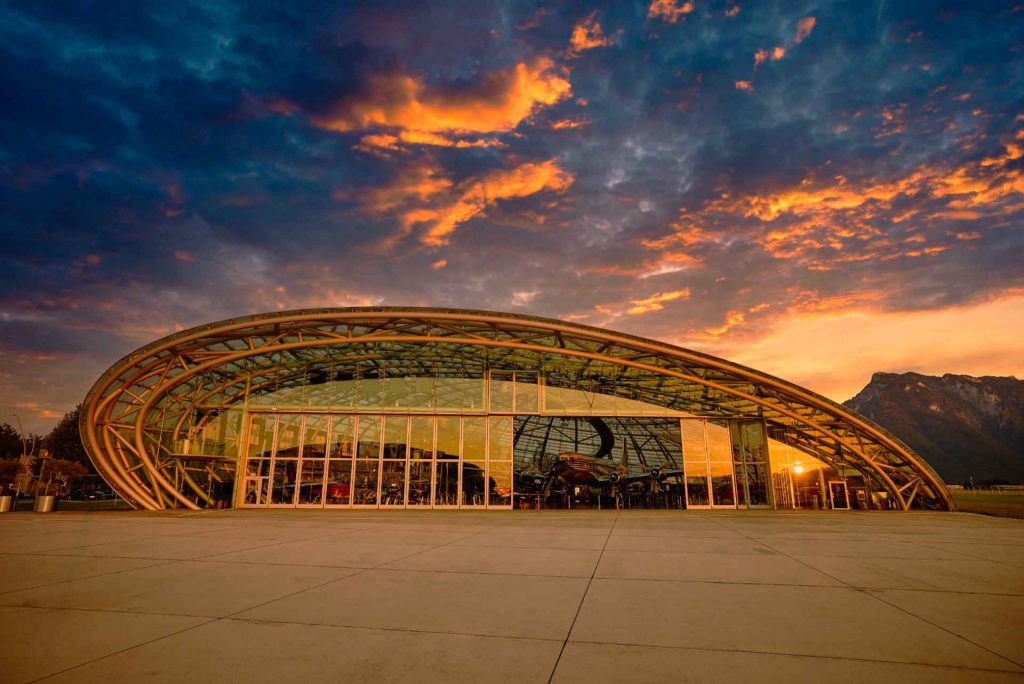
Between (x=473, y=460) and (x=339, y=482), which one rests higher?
(x=473, y=460)

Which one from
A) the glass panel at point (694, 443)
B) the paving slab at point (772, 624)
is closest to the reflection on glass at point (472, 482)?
the glass panel at point (694, 443)

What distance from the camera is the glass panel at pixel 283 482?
26.8 meters

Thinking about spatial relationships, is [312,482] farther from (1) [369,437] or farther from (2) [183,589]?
(2) [183,589]

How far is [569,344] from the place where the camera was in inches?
1010

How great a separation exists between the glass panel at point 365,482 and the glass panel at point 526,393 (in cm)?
804

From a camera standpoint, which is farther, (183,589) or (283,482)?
(283,482)

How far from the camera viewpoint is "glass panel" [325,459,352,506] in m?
26.9

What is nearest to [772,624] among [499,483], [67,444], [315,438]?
[499,483]

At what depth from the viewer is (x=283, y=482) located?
1062 inches

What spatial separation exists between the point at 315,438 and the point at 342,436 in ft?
4.62

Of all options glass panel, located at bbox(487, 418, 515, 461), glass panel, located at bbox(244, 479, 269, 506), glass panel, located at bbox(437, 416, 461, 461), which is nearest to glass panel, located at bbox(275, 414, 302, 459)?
glass panel, located at bbox(244, 479, 269, 506)

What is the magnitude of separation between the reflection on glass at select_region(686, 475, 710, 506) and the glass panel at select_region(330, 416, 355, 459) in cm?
1803

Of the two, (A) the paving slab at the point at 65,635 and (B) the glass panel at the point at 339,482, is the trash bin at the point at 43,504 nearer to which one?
(B) the glass panel at the point at 339,482

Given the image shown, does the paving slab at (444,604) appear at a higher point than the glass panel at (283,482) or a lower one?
lower
